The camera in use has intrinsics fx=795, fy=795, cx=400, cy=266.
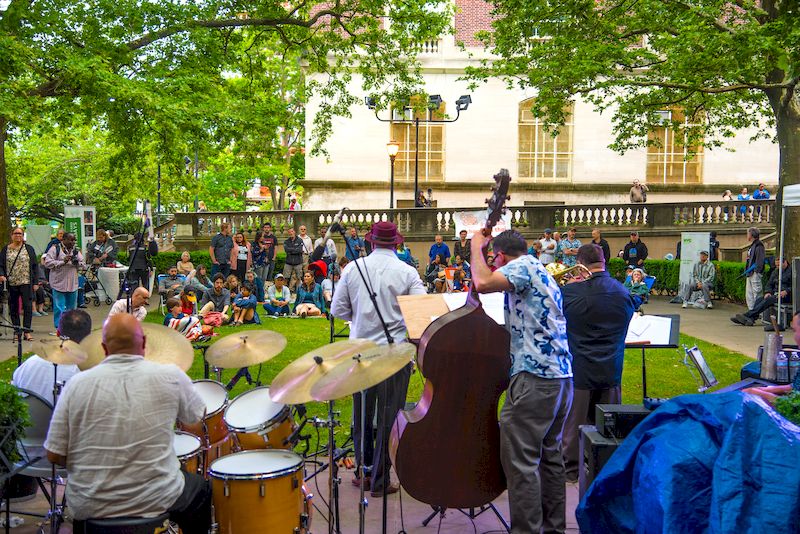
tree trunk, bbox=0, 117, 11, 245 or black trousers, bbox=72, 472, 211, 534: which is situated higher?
tree trunk, bbox=0, 117, 11, 245

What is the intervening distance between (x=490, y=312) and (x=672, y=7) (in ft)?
46.5

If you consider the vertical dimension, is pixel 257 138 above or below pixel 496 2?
below

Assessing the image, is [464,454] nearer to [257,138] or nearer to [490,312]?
[490,312]

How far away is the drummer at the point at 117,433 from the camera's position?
172 inches

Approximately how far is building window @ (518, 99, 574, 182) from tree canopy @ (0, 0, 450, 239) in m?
15.6

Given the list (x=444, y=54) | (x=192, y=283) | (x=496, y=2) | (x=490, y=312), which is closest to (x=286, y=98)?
(x=444, y=54)

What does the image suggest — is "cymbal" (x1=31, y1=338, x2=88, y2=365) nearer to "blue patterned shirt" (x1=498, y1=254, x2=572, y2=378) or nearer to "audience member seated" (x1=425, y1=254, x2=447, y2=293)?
"blue patterned shirt" (x1=498, y1=254, x2=572, y2=378)

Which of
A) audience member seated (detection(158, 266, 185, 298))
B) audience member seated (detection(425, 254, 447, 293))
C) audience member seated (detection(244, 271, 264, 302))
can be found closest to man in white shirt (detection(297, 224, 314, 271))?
audience member seated (detection(244, 271, 264, 302))

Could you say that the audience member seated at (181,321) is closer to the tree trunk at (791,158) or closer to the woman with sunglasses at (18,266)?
the woman with sunglasses at (18,266)

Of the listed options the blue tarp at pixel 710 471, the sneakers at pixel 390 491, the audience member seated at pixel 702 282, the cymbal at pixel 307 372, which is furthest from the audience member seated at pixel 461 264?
the blue tarp at pixel 710 471

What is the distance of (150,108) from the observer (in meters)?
15.9

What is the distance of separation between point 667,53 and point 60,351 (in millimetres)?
17060

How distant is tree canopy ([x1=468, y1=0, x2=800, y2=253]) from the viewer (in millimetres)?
16922

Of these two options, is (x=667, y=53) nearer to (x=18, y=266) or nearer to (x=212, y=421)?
(x=18, y=266)
